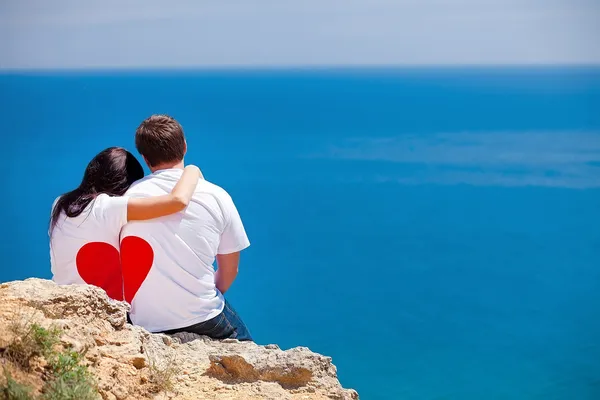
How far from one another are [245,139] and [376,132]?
6949 mm

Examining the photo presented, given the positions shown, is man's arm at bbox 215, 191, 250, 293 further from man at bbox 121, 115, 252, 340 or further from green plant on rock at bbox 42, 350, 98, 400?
green plant on rock at bbox 42, 350, 98, 400

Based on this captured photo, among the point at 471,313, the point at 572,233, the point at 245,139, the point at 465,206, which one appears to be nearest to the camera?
the point at 471,313

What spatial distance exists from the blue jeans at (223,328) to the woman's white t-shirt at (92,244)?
0.37 meters

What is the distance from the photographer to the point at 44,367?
2059 mm

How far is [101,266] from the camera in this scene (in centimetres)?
295

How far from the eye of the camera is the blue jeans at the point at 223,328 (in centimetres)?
294

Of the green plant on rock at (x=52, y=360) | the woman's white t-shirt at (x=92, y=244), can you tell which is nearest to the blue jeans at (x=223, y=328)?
the woman's white t-shirt at (x=92, y=244)

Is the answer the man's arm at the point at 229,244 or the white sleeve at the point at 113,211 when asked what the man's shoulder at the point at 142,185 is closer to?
the white sleeve at the point at 113,211

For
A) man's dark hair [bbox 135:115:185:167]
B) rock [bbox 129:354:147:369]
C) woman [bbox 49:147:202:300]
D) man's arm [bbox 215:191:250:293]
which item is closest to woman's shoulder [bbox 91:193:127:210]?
woman [bbox 49:147:202:300]

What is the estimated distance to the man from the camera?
9.29ft

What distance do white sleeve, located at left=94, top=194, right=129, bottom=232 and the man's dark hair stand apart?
0.88ft

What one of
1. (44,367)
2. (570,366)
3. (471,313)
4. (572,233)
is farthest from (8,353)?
(572,233)

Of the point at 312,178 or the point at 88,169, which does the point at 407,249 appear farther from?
the point at 88,169

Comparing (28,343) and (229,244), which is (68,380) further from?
(229,244)
